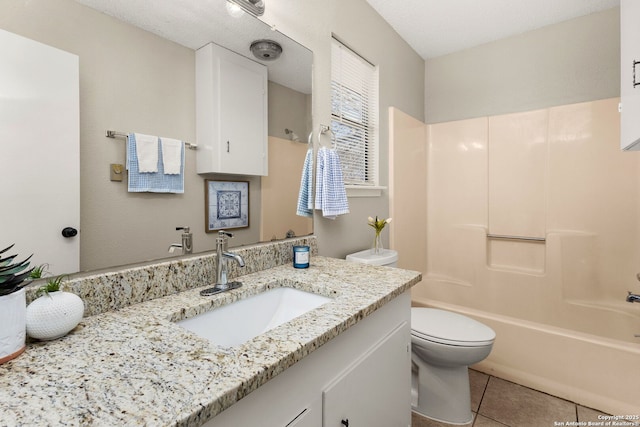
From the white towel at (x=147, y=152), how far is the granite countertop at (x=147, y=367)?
0.41 m

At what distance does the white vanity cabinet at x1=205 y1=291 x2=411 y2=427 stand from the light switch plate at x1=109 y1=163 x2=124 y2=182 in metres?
0.71

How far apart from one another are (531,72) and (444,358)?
2233mm

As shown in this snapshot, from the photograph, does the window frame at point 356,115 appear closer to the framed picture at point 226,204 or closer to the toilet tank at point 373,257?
the toilet tank at point 373,257

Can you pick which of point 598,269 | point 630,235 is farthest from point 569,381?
point 630,235

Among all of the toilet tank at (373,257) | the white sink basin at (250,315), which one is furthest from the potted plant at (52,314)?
the toilet tank at (373,257)

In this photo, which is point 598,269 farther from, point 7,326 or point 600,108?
point 7,326

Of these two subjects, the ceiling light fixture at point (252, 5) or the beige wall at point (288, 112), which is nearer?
the ceiling light fixture at point (252, 5)

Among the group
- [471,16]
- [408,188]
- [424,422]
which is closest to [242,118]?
[408,188]

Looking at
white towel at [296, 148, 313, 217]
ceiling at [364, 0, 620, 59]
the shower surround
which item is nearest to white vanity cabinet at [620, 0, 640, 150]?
ceiling at [364, 0, 620, 59]

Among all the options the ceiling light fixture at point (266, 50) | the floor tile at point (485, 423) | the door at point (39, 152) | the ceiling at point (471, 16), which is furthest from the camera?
the ceiling at point (471, 16)

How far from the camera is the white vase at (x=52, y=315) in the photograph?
2.14 ft

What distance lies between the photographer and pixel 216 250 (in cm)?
108

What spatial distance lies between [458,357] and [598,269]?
56.3 inches

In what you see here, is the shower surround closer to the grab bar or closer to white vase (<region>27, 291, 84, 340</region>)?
the grab bar
